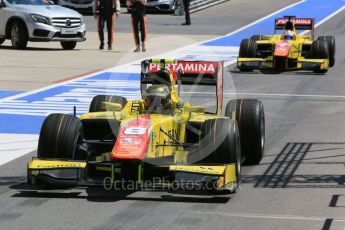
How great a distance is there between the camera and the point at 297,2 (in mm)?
50969

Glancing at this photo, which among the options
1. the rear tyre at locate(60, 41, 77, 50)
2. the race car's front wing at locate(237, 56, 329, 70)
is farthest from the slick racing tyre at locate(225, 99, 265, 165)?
the rear tyre at locate(60, 41, 77, 50)

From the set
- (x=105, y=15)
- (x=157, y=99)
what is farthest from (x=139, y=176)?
(x=105, y=15)

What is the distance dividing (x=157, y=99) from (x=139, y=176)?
152 cm

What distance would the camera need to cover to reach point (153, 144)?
36.6 feet

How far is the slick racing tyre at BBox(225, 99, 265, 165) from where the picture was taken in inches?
497

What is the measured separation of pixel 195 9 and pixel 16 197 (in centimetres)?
3721

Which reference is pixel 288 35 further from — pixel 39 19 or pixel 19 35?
pixel 19 35

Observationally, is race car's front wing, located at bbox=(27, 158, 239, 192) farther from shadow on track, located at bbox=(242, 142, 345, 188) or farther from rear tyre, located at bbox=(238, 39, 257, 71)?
rear tyre, located at bbox=(238, 39, 257, 71)

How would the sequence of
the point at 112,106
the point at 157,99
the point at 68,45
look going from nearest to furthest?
the point at 157,99 < the point at 112,106 < the point at 68,45

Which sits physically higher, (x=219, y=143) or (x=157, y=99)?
(x=157, y=99)

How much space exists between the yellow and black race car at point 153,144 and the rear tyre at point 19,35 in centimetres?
1782

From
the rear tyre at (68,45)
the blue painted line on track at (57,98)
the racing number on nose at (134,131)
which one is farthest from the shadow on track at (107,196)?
the rear tyre at (68,45)

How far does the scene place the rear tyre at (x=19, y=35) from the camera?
98.8 ft

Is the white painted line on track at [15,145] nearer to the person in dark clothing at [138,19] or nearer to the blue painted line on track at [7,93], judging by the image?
the blue painted line on track at [7,93]
